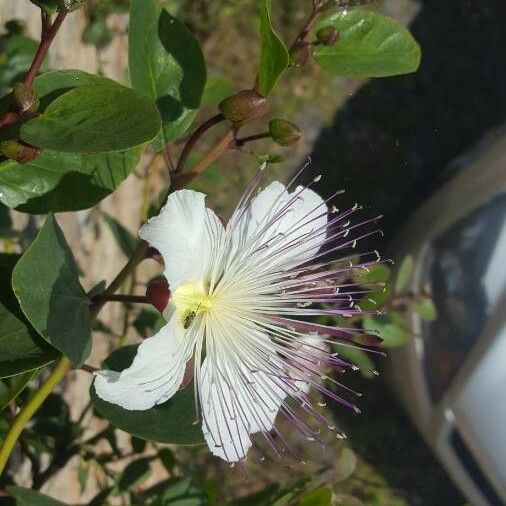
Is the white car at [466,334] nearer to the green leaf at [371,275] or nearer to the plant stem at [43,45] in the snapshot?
the green leaf at [371,275]

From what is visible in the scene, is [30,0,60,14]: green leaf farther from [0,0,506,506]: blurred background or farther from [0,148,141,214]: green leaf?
[0,0,506,506]: blurred background

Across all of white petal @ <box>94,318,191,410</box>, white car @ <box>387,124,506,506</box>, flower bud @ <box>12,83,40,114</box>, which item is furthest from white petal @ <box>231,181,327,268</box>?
white car @ <box>387,124,506,506</box>

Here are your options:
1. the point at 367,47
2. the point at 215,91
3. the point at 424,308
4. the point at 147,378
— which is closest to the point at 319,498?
the point at 147,378

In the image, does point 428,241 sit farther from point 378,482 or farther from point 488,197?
point 378,482

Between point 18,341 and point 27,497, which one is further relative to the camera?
point 27,497

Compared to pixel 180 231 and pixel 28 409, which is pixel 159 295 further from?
pixel 28 409

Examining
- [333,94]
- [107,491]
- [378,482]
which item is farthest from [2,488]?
[333,94]
